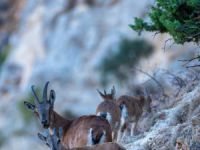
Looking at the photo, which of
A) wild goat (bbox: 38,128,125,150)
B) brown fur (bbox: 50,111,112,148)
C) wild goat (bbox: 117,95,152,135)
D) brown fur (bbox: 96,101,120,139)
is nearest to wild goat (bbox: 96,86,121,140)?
brown fur (bbox: 96,101,120,139)

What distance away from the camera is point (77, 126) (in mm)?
15500

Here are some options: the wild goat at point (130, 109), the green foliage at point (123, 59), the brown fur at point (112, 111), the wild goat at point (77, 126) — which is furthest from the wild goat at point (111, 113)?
the green foliage at point (123, 59)

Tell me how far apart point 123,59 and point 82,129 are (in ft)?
136

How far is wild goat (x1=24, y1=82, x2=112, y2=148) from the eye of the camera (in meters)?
14.7

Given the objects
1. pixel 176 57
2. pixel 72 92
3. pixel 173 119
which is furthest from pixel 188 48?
pixel 173 119

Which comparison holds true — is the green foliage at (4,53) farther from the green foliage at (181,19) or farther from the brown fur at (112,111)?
the green foliage at (181,19)

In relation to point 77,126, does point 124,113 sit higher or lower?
higher

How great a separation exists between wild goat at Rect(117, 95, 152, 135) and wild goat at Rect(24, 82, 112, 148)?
3.86m

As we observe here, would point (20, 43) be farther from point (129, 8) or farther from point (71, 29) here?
point (129, 8)

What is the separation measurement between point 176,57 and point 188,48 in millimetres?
1135

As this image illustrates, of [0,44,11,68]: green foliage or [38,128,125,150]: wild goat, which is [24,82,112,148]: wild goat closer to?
A: [38,128,125,150]: wild goat

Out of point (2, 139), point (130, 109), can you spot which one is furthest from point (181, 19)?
point (2, 139)

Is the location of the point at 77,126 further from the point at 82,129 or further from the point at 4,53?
the point at 4,53

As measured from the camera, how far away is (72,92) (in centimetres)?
5984
